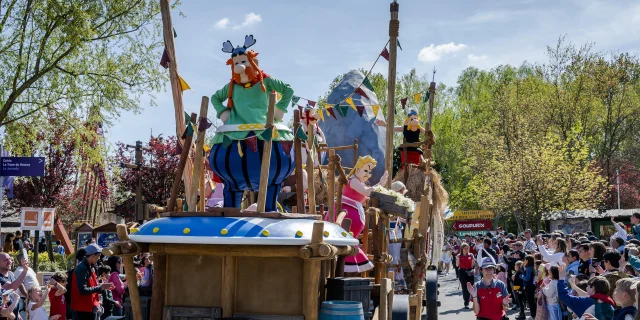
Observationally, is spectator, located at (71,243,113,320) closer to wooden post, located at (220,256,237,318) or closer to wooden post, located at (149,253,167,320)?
wooden post, located at (149,253,167,320)

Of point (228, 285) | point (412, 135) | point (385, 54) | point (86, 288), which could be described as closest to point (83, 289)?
point (86, 288)

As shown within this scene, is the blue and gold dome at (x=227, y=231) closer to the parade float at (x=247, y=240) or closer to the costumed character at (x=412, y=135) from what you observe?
the parade float at (x=247, y=240)

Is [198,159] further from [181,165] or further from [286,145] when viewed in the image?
[286,145]

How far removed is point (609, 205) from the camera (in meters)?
44.8

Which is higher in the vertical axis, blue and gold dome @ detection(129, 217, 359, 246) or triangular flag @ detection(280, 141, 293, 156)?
triangular flag @ detection(280, 141, 293, 156)

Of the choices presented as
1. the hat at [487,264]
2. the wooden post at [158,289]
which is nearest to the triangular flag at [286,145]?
the wooden post at [158,289]

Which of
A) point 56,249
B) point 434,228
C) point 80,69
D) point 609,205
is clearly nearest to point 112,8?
point 80,69

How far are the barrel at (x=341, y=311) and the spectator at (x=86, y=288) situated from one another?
4324 millimetres

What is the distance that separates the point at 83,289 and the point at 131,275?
3.66m

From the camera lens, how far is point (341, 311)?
5156mm

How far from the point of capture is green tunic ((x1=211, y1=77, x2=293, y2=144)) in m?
6.46

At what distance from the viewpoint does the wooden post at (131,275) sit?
17.2 ft

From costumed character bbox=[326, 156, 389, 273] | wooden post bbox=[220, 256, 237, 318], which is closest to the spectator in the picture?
costumed character bbox=[326, 156, 389, 273]

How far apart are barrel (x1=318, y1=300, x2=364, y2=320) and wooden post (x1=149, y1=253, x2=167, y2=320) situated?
4.08 feet
